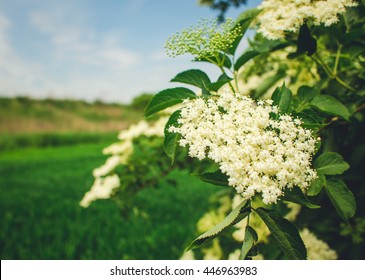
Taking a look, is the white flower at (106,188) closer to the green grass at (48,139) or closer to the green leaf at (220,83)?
the green leaf at (220,83)

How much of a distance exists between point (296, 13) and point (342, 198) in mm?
538

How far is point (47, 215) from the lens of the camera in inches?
186

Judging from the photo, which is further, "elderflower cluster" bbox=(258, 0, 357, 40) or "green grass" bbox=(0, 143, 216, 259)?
"green grass" bbox=(0, 143, 216, 259)

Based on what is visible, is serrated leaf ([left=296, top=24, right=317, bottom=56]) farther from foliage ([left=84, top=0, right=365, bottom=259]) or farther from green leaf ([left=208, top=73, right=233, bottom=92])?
green leaf ([left=208, top=73, right=233, bottom=92])

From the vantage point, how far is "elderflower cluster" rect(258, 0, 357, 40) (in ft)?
3.11

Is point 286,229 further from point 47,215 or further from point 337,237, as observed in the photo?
point 47,215

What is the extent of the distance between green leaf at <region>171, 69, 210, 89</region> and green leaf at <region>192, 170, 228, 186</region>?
0.28 metres

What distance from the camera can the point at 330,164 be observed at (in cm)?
85

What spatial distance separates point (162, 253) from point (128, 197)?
1474mm

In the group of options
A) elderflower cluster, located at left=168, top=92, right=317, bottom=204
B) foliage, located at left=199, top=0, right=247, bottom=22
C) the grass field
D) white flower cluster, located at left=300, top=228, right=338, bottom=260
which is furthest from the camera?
the grass field

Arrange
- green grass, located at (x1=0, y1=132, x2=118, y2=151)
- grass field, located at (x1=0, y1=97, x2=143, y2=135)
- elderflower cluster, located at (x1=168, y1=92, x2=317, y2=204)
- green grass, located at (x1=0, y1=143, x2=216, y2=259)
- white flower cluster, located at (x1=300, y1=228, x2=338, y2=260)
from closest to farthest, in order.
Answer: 1. elderflower cluster, located at (x1=168, y1=92, x2=317, y2=204)
2. white flower cluster, located at (x1=300, y1=228, x2=338, y2=260)
3. green grass, located at (x1=0, y1=143, x2=216, y2=259)
4. green grass, located at (x1=0, y1=132, x2=118, y2=151)
5. grass field, located at (x1=0, y1=97, x2=143, y2=135)

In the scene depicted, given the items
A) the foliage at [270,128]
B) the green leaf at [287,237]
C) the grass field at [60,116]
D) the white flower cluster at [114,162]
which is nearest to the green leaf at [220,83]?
the foliage at [270,128]

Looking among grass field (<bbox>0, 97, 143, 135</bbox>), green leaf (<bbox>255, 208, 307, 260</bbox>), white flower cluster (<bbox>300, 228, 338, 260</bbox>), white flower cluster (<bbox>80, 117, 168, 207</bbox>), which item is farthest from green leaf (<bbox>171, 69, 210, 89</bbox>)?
grass field (<bbox>0, 97, 143, 135</bbox>)

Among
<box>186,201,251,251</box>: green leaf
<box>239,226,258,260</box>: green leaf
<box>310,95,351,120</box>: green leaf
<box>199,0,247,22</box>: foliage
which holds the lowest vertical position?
<box>239,226,258,260</box>: green leaf
